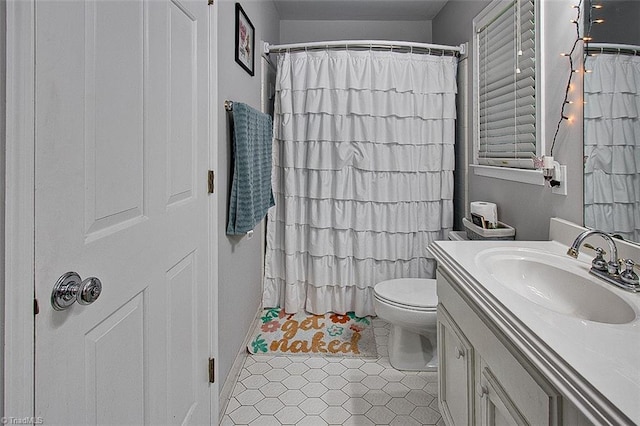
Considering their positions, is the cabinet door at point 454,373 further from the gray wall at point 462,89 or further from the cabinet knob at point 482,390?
the gray wall at point 462,89

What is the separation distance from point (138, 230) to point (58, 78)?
433 millimetres

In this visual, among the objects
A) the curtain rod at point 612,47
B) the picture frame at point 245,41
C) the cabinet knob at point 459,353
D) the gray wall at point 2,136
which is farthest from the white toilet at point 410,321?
the gray wall at point 2,136

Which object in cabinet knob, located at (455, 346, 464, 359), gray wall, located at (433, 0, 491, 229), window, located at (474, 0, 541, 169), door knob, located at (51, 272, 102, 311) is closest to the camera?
door knob, located at (51, 272, 102, 311)

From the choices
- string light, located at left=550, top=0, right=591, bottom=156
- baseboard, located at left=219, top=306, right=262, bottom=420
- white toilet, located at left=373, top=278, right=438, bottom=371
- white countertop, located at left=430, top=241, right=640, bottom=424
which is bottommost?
baseboard, located at left=219, top=306, right=262, bottom=420

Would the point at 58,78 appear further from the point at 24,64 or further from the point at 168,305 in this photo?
the point at 168,305

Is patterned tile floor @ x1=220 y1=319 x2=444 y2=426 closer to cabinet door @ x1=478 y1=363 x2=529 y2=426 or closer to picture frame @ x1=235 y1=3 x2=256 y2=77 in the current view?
cabinet door @ x1=478 y1=363 x2=529 y2=426

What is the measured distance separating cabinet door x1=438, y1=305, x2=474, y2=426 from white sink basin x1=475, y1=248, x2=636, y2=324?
0.25m

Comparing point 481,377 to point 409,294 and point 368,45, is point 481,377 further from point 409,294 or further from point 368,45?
point 368,45

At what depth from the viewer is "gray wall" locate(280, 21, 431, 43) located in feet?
11.8

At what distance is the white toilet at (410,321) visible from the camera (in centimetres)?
213

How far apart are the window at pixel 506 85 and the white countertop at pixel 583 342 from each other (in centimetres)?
101

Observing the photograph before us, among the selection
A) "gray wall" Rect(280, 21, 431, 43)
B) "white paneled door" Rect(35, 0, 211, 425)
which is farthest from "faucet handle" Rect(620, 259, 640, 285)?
"gray wall" Rect(280, 21, 431, 43)

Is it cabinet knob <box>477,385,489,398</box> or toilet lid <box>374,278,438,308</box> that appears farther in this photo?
toilet lid <box>374,278,438,308</box>

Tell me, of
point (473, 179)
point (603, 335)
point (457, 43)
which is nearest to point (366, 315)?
point (473, 179)
